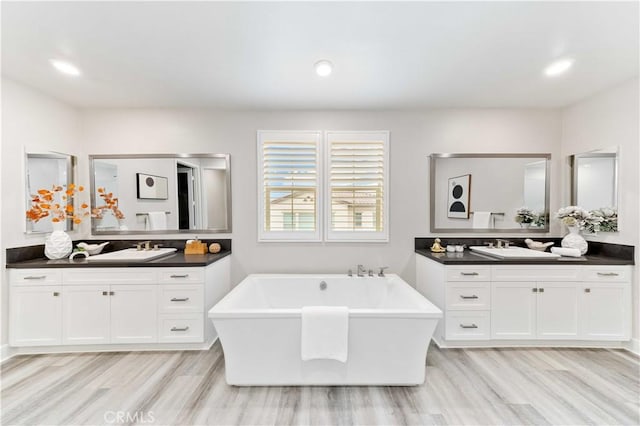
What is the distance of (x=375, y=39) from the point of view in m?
1.91

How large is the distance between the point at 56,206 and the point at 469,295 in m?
4.05

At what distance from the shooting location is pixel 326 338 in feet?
6.58

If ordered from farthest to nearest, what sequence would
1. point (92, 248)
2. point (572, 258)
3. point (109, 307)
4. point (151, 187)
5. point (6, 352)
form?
point (151, 187), point (92, 248), point (572, 258), point (109, 307), point (6, 352)

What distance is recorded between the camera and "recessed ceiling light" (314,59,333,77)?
2191 mm

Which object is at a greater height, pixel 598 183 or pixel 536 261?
pixel 598 183

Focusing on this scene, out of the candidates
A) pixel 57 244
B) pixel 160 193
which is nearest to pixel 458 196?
pixel 160 193

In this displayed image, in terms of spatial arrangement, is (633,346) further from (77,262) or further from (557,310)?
(77,262)

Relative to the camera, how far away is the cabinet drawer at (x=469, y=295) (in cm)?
263

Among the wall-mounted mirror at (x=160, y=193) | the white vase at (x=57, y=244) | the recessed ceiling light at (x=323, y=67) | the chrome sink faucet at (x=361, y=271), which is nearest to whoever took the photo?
the recessed ceiling light at (x=323, y=67)

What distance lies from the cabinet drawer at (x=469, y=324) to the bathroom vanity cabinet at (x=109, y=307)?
2.31m

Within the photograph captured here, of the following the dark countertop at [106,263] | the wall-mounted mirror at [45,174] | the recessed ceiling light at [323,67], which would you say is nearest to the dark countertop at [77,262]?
the dark countertop at [106,263]

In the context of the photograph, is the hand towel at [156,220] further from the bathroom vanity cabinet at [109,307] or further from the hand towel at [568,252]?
the hand towel at [568,252]

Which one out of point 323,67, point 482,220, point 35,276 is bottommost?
point 35,276

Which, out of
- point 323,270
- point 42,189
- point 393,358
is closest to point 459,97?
point 323,270
